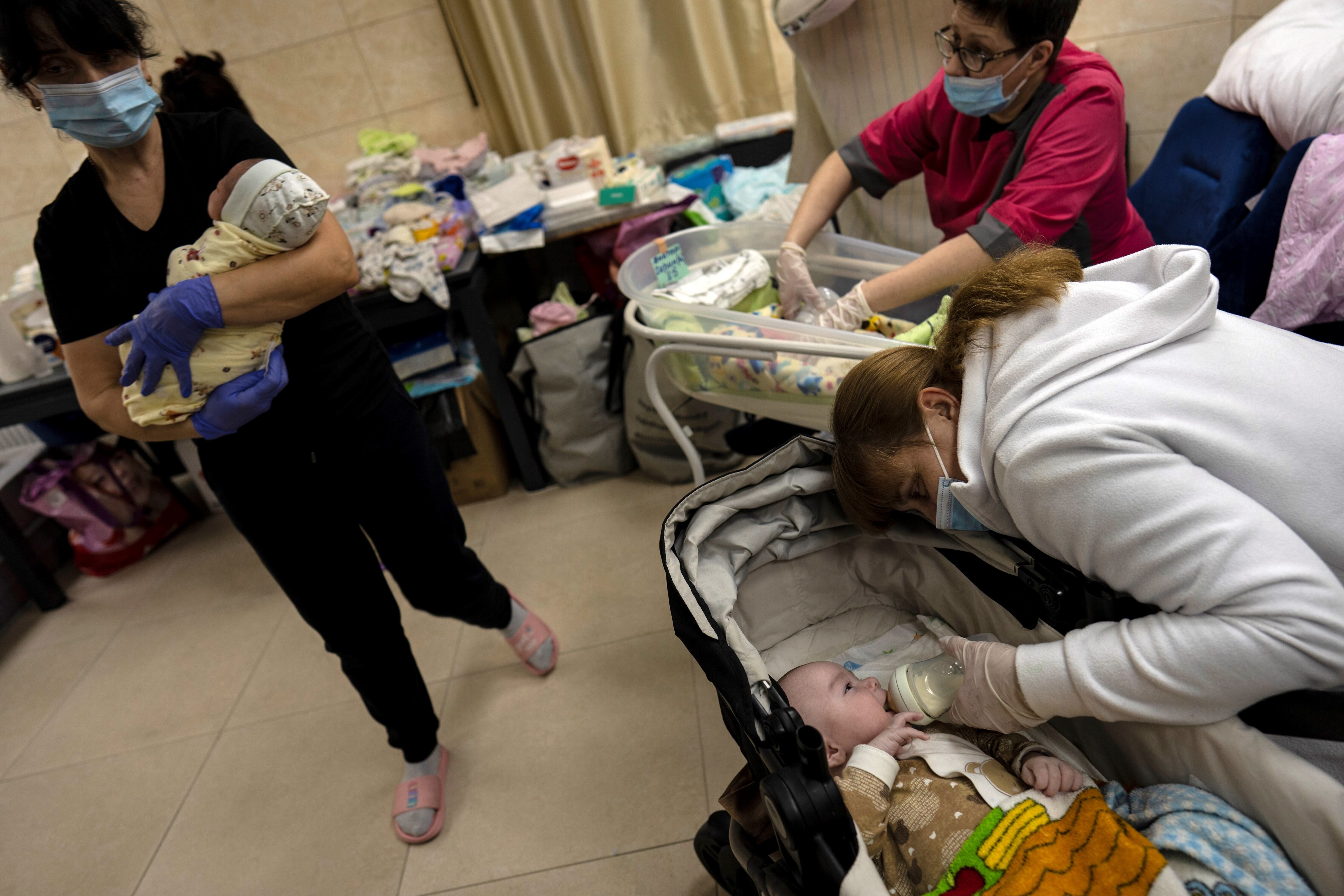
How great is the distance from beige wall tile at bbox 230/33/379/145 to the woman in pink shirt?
7.29 feet

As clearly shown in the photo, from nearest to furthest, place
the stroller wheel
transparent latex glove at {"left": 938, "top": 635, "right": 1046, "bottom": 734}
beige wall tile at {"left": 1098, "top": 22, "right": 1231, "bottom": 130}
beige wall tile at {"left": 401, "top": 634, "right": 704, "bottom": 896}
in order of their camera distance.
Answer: transparent latex glove at {"left": 938, "top": 635, "right": 1046, "bottom": 734} → the stroller wheel → beige wall tile at {"left": 401, "top": 634, "right": 704, "bottom": 896} → beige wall tile at {"left": 1098, "top": 22, "right": 1231, "bottom": 130}

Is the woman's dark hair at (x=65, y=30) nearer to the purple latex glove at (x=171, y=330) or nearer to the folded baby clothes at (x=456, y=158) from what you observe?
the purple latex glove at (x=171, y=330)

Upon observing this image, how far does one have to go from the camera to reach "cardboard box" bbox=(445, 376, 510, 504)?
2.50 metres

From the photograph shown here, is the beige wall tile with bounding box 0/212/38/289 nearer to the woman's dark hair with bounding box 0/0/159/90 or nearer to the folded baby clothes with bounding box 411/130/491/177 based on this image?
the folded baby clothes with bounding box 411/130/491/177

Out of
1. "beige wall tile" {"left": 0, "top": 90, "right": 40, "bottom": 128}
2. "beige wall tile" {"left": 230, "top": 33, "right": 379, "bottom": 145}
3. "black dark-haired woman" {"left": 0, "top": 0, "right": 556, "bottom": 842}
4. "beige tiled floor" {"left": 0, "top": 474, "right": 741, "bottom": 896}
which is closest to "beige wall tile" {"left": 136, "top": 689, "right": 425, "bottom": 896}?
"beige tiled floor" {"left": 0, "top": 474, "right": 741, "bottom": 896}

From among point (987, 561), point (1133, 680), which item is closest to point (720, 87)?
point (987, 561)

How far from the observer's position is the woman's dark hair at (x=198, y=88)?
1.78 meters

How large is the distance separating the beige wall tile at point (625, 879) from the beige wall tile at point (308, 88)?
279cm

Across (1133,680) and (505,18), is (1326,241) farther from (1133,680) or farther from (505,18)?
(505,18)

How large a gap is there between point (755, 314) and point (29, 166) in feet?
10.2

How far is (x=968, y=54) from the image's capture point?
52.1 inches

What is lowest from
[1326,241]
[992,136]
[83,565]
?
[83,565]

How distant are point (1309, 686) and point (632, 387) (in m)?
1.85

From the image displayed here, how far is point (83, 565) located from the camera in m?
2.69
